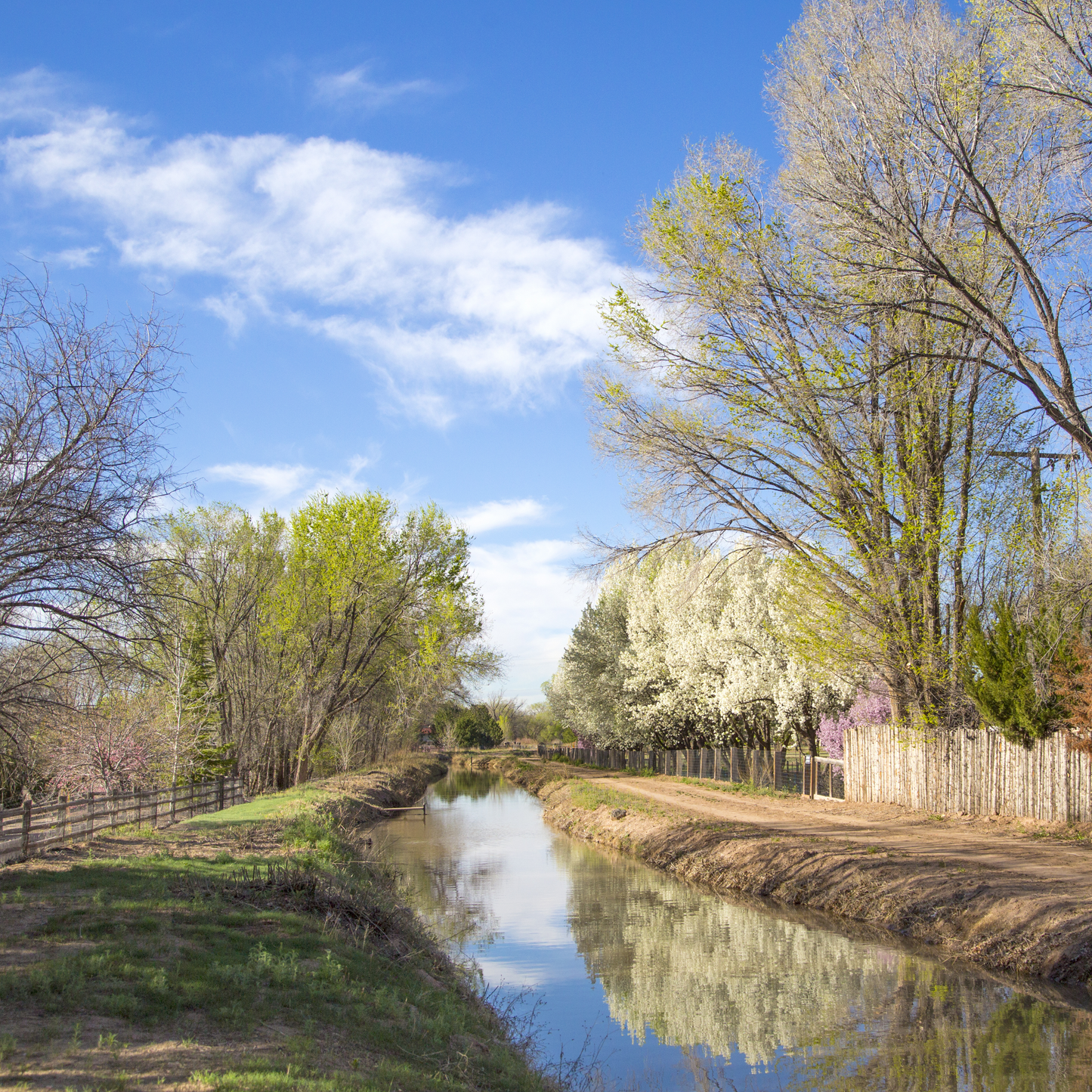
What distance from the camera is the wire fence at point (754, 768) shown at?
92.9 feet

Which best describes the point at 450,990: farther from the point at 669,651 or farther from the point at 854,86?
the point at 669,651

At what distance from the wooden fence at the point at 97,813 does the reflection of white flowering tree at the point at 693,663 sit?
11.2 meters

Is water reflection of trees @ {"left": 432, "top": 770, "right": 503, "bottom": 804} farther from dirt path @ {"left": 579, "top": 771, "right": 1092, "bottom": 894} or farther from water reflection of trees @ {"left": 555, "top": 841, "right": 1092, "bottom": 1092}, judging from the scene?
water reflection of trees @ {"left": 555, "top": 841, "right": 1092, "bottom": 1092}

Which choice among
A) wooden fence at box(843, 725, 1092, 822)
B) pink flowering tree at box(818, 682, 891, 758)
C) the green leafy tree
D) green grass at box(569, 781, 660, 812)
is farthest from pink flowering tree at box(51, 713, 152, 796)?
the green leafy tree

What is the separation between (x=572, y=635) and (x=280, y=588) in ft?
73.9

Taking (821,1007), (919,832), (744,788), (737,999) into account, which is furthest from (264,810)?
(744,788)

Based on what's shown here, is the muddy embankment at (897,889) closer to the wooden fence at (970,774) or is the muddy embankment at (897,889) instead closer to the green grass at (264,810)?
the wooden fence at (970,774)

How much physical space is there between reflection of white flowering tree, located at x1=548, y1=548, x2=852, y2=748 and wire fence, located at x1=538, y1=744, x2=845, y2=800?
120cm

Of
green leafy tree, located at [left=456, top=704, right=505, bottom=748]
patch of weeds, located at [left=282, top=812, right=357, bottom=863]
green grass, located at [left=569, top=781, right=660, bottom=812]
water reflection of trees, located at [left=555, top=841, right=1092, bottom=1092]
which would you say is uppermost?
patch of weeds, located at [left=282, top=812, right=357, bottom=863]

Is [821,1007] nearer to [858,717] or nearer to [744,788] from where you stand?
[858,717]

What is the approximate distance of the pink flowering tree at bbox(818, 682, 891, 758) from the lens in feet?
87.9

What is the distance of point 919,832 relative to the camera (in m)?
18.0

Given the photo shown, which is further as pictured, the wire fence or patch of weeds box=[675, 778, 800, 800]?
patch of weeds box=[675, 778, 800, 800]

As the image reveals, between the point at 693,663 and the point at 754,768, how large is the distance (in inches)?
229
